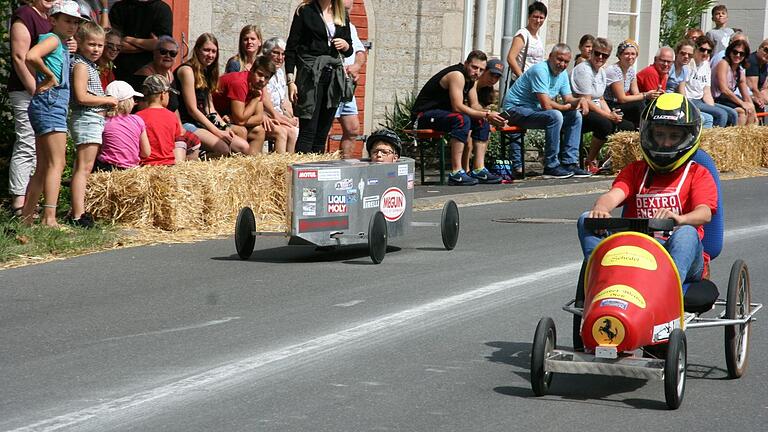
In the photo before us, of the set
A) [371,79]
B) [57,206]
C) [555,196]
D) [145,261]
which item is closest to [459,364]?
[145,261]

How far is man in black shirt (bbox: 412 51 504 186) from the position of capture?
16.9 m

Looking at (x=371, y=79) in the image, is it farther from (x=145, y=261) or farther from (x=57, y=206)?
(x=145, y=261)

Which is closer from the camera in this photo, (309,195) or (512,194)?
(309,195)

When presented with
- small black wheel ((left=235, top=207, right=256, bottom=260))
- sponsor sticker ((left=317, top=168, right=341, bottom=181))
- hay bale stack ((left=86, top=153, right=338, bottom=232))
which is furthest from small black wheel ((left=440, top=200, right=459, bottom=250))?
small black wheel ((left=235, top=207, right=256, bottom=260))

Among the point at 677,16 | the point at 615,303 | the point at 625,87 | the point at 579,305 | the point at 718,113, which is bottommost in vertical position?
the point at 579,305

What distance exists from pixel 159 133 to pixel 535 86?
6.65 metres

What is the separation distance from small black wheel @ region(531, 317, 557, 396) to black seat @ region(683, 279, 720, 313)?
859 millimetres

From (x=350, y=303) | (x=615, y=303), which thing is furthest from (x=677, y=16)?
(x=615, y=303)

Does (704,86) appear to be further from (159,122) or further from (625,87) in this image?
(159,122)

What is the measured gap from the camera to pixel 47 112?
37.1 feet

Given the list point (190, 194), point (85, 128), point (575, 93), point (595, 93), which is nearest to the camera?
point (85, 128)

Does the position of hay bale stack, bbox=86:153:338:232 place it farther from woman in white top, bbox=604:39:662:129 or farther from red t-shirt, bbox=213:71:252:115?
woman in white top, bbox=604:39:662:129

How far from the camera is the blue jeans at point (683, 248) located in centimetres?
675

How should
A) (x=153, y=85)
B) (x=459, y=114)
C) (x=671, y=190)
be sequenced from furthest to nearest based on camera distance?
(x=459, y=114) → (x=153, y=85) → (x=671, y=190)
